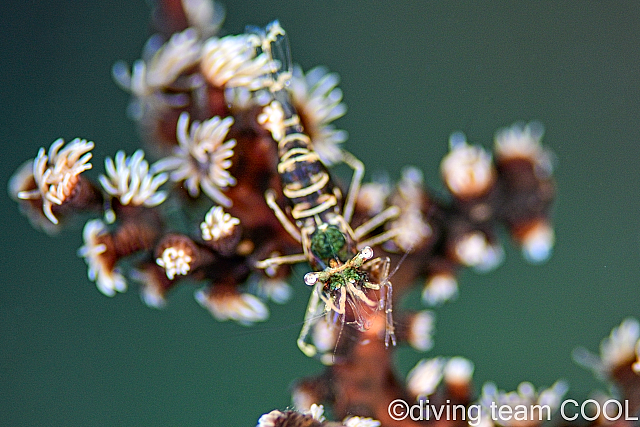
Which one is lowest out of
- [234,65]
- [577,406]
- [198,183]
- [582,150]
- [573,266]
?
[577,406]

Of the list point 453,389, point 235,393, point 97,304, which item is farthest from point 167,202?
point 453,389

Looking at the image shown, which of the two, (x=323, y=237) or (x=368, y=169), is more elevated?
(x=368, y=169)

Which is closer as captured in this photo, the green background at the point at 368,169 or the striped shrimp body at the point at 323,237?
the striped shrimp body at the point at 323,237

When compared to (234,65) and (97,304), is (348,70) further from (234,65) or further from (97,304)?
(97,304)

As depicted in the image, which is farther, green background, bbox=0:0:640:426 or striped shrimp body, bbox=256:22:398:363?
green background, bbox=0:0:640:426
